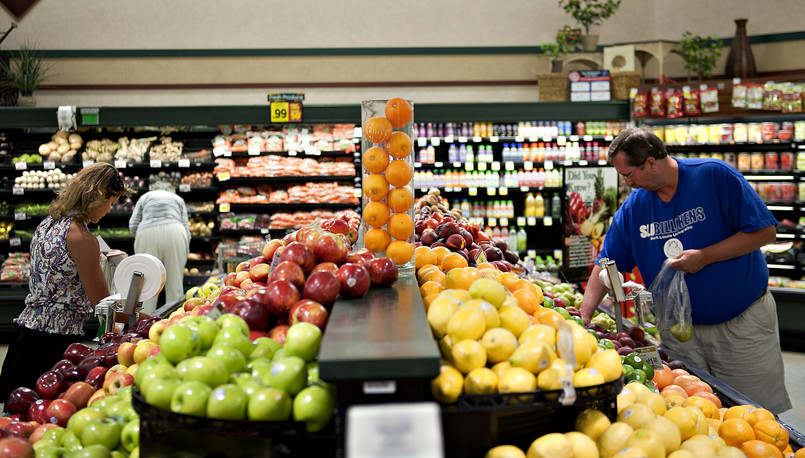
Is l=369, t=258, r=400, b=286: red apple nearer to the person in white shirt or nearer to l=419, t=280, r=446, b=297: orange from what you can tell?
l=419, t=280, r=446, b=297: orange

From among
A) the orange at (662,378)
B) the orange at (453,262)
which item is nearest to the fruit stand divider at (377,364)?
the orange at (453,262)

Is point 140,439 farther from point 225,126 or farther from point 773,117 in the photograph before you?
point 773,117

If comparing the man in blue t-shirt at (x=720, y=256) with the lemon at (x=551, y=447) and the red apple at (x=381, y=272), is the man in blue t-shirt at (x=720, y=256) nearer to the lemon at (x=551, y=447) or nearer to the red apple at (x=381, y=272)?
the red apple at (x=381, y=272)

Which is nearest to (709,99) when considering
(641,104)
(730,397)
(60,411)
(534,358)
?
(641,104)

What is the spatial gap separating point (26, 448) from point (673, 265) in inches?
103

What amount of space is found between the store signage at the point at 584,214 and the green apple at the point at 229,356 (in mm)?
4446

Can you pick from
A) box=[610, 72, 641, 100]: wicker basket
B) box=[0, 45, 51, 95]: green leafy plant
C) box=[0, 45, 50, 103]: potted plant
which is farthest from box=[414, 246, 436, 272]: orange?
box=[0, 45, 51, 95]: green leafy plant

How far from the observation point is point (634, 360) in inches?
91.9

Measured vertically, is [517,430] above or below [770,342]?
above

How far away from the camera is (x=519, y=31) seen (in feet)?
29.4

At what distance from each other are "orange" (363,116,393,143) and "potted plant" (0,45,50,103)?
709 centimetres

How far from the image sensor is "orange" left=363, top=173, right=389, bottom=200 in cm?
216

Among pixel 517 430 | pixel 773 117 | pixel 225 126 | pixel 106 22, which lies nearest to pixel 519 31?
pixel 773 117

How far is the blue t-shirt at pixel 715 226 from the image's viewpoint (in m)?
2.87
